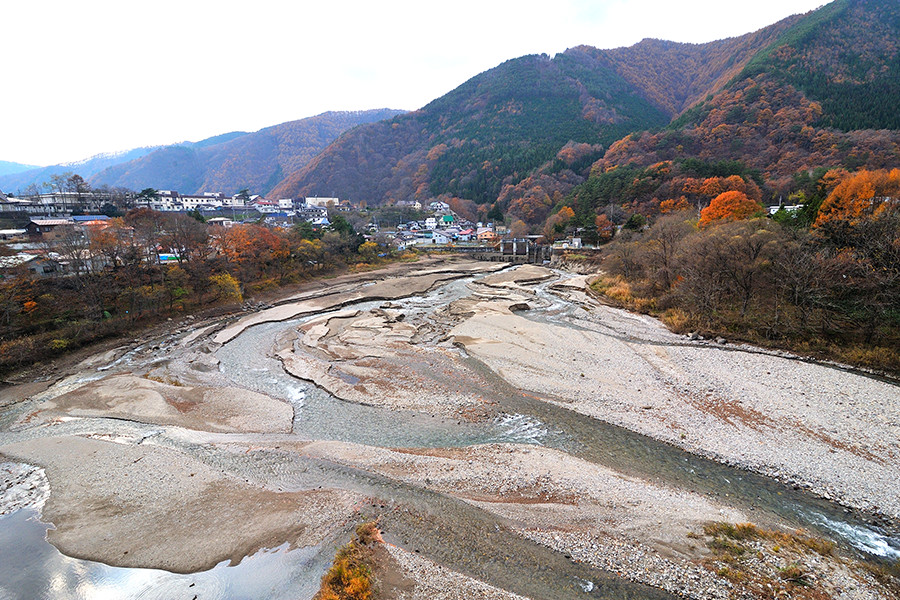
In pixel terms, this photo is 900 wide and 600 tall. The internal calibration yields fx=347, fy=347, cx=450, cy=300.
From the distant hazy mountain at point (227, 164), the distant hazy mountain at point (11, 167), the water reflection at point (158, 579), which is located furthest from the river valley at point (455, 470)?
the distant hazy mountain at point (11, 167)

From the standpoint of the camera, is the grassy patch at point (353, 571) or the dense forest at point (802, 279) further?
the dense forest at point (802, 279)

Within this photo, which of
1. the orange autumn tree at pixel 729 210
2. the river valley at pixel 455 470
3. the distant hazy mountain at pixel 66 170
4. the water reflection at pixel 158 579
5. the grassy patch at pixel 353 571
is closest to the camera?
the grassy patch at pixel 353 571

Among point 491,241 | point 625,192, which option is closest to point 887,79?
point 625,192

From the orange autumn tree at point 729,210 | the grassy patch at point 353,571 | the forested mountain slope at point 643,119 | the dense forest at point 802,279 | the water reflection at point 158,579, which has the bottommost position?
the water reflection at point 158,579

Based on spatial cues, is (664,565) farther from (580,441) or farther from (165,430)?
(165,430)

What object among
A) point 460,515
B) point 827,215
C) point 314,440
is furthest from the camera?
point 827,215

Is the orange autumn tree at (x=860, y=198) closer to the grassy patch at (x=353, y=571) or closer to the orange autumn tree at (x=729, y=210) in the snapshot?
the orange autumn tree at (x=729, y=210)

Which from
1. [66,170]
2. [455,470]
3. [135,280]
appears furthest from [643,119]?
[66,170]
